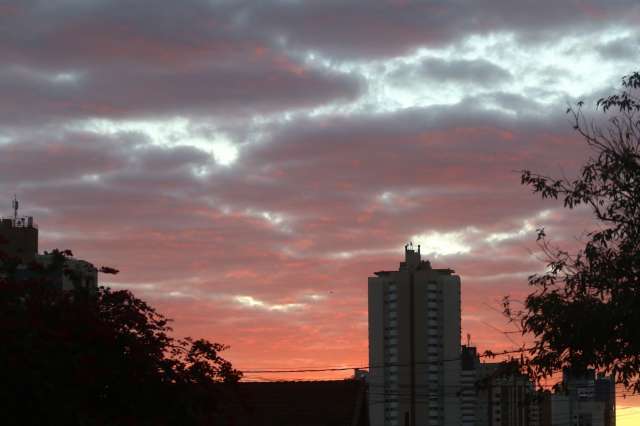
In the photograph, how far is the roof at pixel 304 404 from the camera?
5138 cm

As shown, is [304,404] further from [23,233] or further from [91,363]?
[23,233]

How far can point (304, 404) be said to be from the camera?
5262 centimetres

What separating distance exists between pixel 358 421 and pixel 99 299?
24.4 metres

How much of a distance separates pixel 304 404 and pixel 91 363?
2575cm

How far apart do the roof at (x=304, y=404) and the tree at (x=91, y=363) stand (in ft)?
67.0

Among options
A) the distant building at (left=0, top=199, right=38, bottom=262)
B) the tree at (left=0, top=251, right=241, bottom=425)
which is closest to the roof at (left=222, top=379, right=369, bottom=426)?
the tree at (left=0, top=251, right=241, bottom=425)

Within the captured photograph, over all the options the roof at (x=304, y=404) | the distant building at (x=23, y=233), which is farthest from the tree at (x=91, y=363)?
the distant building at (x=23, y=233)

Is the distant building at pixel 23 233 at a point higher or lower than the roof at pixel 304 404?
higher

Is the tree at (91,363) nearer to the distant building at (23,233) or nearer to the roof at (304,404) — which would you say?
the roof at (304,404)

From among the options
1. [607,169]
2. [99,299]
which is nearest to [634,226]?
[607,169]

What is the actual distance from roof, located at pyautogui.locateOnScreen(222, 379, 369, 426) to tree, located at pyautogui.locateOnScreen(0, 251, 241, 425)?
67.0 feet

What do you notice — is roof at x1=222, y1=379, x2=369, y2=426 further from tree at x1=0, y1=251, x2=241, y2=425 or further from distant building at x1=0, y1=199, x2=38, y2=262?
distant building at x1=0, y1=199, x2=38, y2=262

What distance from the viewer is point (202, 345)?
30672 mm

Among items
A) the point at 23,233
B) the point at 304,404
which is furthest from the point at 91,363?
the point at 23,233
